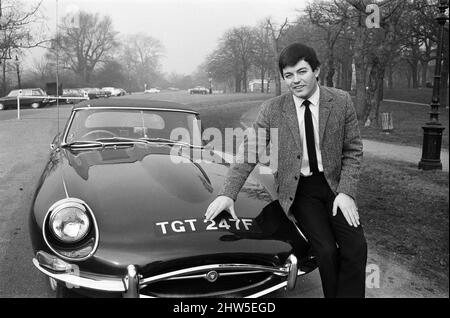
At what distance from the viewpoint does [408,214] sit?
495 cm

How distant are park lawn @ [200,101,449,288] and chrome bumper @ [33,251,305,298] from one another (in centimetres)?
152

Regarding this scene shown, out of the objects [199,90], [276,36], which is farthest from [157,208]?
[199,90]

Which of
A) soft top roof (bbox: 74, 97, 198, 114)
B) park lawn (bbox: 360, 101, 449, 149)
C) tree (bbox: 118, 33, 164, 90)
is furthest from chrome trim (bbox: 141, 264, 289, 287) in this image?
park lawn (bbox: 360, 101, 449, 149)

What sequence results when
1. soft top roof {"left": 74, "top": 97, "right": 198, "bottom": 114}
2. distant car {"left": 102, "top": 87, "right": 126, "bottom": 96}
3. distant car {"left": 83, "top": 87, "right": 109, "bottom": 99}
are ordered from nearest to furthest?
soft top roof {"left": 74, "top": 97, "right": 198, "bottom": 114}
distant car {"left": 102, "top": 87, "right": 126, "bottom": 96}
distant car {"left": 83, "top": 87, "right": 109, "bottom": 99}

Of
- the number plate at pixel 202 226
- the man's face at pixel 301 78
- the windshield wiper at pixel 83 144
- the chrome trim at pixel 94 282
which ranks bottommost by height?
the chrome trim at pixel 94 282

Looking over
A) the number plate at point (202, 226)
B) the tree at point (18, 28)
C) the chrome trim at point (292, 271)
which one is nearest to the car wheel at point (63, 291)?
the number plate at point (202, 226)

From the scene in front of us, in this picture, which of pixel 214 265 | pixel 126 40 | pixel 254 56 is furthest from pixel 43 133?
pixel 214 265

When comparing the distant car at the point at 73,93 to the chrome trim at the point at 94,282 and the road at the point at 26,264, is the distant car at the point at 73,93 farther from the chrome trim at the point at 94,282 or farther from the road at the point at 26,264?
the chrome trim at the point at 94,282

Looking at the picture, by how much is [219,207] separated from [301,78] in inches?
34.1

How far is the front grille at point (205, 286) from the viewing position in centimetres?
218

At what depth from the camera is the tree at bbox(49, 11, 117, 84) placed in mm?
4977

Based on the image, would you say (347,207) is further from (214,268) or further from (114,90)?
(114,90)

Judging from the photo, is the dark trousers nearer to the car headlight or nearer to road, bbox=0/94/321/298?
road, bbox=0/94/321/298

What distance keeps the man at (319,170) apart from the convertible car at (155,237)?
16 centimetres
